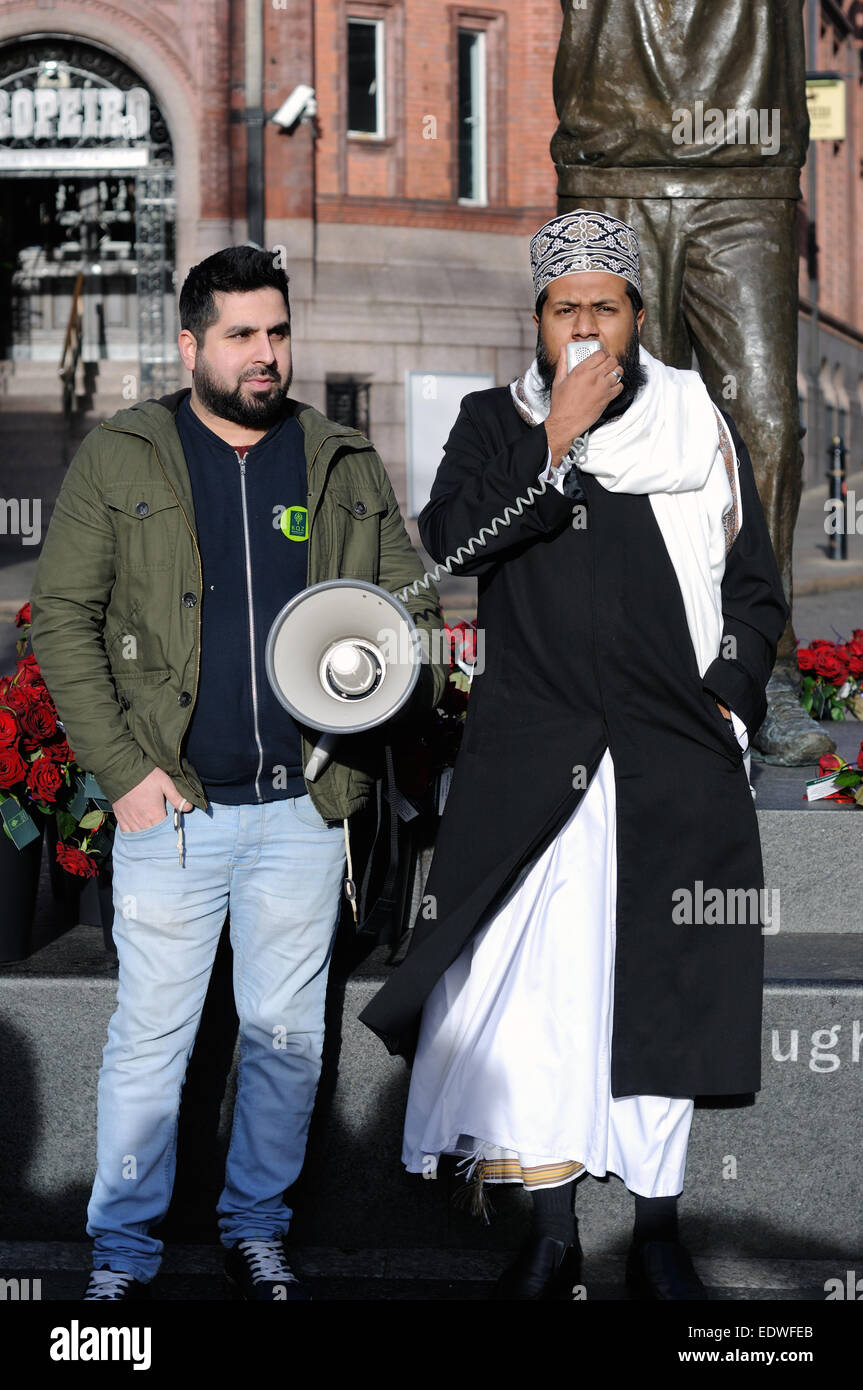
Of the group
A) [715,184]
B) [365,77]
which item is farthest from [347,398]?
[715,184]

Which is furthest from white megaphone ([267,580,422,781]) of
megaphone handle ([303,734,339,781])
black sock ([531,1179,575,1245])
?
black sock ([531,1179,575,1245])

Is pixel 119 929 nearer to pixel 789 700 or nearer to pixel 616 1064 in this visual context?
pixel 616 1064

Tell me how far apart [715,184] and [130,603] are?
2.84 metres

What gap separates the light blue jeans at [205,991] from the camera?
374 centimetres

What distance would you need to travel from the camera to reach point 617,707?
375 cm

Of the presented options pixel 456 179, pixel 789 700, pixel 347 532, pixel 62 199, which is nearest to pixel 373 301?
pixel 456 179

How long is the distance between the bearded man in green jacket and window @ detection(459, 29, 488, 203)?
81.7ft

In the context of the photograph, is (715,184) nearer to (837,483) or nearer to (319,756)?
(319,756)

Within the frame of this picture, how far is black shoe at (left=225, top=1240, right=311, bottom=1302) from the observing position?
3.77m

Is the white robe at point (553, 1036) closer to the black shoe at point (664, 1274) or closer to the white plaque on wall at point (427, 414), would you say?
the black shoe at point (664, 1274)

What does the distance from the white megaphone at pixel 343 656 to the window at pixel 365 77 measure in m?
24.7

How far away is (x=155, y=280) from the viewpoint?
27219 mm
